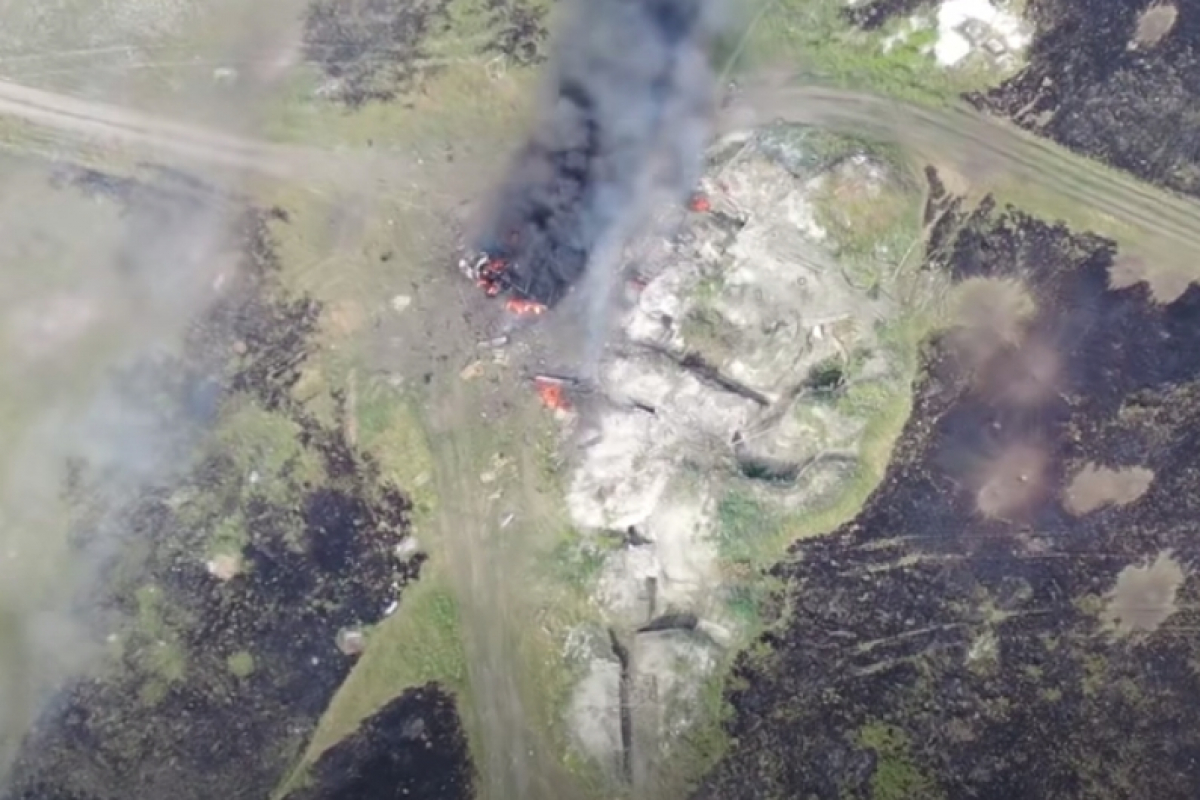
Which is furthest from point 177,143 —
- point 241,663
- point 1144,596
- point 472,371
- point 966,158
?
point 1144,596

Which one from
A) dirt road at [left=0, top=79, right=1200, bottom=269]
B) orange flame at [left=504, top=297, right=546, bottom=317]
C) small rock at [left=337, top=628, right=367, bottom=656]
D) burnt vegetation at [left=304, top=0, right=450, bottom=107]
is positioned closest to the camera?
small rock at [left=337, top=628, right=367, bottom=656]

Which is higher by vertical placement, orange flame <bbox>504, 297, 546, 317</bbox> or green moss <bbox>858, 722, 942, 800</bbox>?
orange flame <bbox>504, 297, 546, 317</bbox>

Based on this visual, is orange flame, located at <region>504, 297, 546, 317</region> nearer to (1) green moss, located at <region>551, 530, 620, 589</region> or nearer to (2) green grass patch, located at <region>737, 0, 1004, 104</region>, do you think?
(1) green moss, located at <region>551, 530, 620, 589</region>

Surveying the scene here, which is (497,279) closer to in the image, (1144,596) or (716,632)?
(716,632)

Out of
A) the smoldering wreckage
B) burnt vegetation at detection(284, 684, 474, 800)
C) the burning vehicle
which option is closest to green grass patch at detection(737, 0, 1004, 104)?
the smoldering wreckage

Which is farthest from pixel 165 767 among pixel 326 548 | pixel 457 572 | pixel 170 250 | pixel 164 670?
pixel 170 250

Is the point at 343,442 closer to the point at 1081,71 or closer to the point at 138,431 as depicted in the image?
the point at 138,431

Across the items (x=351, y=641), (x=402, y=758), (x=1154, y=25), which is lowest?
(x=402, y=758)
